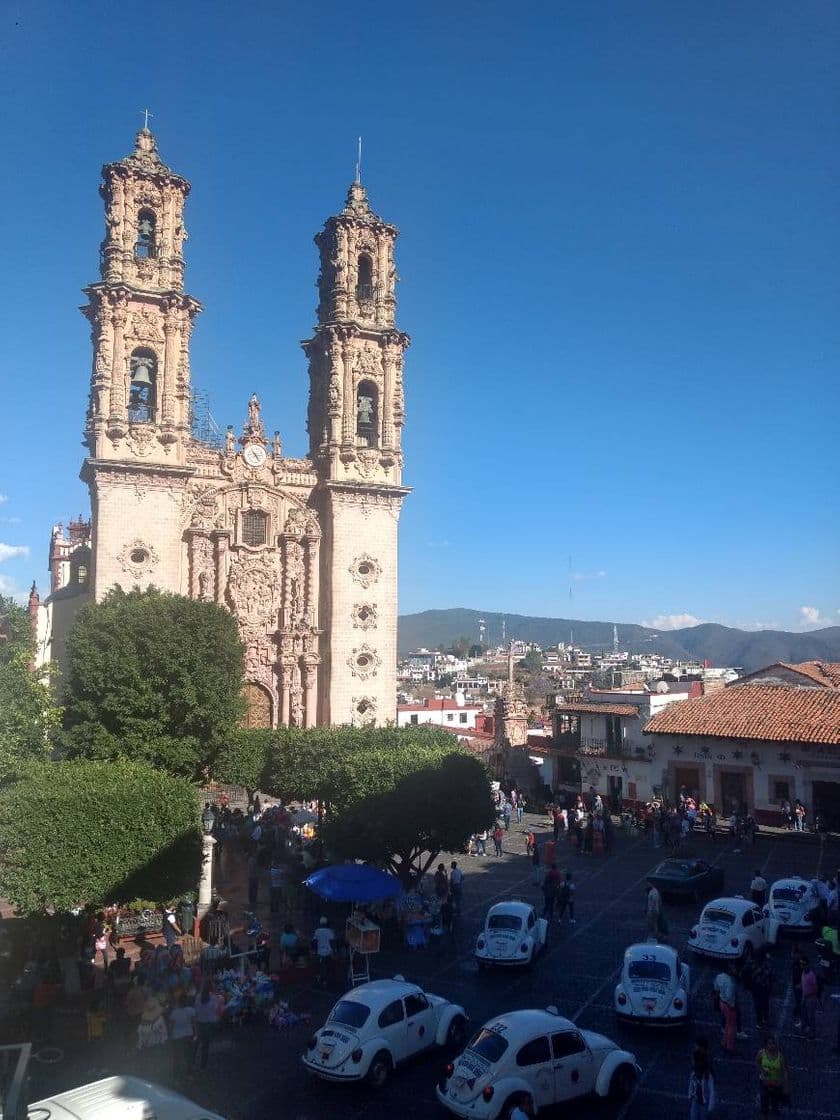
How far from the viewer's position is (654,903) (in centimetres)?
1883

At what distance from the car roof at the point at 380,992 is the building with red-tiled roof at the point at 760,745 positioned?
21940mm

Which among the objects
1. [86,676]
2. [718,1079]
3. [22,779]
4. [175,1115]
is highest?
[86,676]

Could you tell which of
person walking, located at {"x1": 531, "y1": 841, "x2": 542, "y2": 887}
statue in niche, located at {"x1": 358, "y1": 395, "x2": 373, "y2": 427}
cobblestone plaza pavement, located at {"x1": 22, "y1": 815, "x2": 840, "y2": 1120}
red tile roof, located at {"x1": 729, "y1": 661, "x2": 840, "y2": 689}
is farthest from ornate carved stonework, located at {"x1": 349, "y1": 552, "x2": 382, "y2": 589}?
cobblestone plaza pavement, located at {"x1": 22, "y1": 815, "x2": 840, "y2": 1120}

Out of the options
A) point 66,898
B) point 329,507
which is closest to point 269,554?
point 329,507

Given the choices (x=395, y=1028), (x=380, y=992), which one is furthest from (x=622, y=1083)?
(x=380, y=992)

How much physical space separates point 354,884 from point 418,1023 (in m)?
5.04

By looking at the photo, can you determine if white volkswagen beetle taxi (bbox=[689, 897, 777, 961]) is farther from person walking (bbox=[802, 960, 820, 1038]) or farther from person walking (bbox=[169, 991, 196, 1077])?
person walking (bbox=[169, 991, 196, 1077])

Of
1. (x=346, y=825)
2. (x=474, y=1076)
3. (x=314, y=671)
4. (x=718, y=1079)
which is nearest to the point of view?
(x=474, y=1076)

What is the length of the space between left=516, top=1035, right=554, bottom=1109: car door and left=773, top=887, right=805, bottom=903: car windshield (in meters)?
10.2

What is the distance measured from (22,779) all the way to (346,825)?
726 cm

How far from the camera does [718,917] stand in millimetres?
17609

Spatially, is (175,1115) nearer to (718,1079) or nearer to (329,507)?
(718,1079)

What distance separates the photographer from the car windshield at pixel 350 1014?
1240 cm

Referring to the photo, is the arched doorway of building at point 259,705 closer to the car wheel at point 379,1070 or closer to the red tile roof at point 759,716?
the red tile roof at point 759,716
